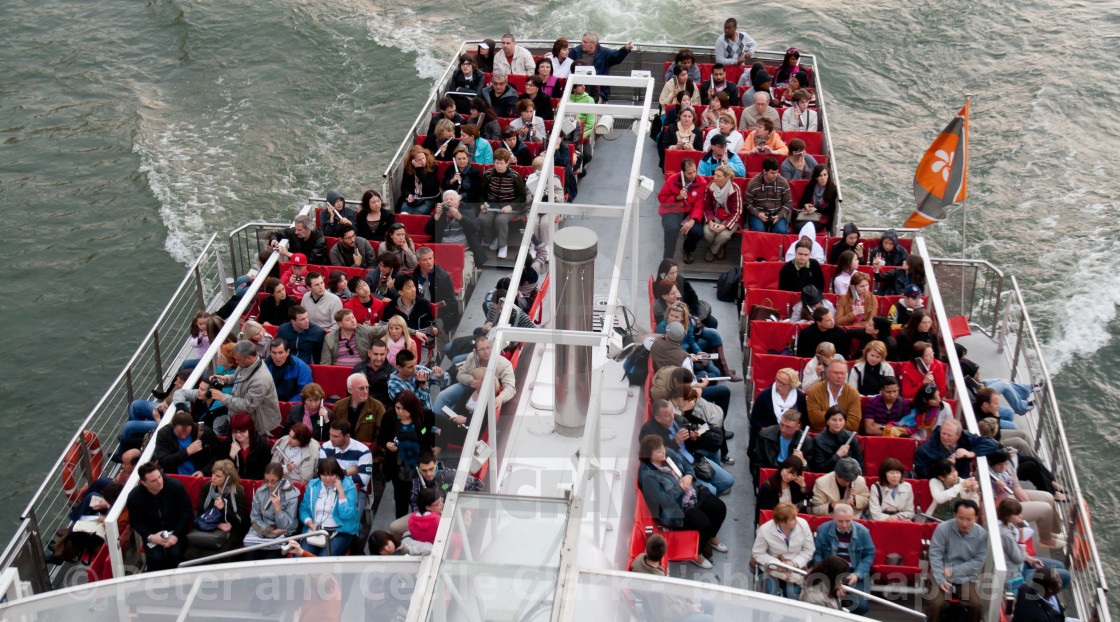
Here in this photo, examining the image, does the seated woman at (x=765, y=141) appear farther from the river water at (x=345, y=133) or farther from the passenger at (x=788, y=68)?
the river water at (x=345, y=133)

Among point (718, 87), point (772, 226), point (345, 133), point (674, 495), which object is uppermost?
point (718, 87)

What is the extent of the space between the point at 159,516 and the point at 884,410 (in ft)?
22.0

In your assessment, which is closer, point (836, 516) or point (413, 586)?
point (413, 586)

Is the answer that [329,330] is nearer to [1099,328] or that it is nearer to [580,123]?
[580,123]

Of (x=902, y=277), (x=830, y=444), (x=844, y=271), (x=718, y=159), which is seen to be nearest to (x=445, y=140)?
(x=718, y=159)

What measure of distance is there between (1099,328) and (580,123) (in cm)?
→ 1134

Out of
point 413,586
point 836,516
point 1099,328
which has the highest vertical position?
point 413,586

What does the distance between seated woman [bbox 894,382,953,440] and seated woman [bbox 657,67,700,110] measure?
23.3 ft

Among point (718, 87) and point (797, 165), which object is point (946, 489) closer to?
point (797, 165)

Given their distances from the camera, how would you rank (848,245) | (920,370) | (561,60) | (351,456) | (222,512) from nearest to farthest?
1. (222,512)
2. (351,456)
3. (920,370)
4. (848,245)
5. (561,60)

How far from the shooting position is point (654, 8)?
3011 cm

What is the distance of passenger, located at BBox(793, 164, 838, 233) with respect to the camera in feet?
46.5

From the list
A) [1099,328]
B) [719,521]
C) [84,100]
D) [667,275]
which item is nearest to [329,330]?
[667,275]

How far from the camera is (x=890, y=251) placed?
43.2ft
